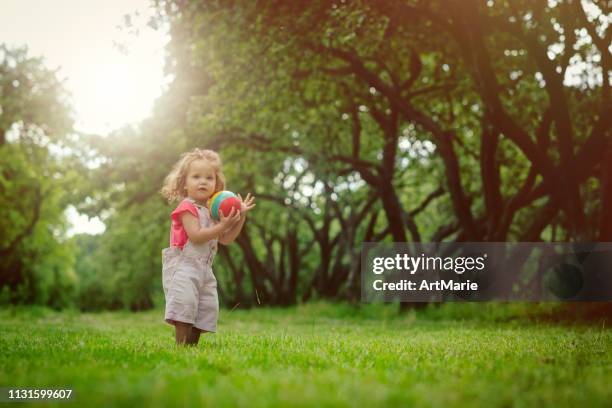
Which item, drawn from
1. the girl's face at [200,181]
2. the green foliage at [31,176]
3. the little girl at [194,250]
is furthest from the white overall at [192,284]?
the green foliage at [31,176]

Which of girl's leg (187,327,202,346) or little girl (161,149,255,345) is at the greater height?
little girl (161,149,255,345)

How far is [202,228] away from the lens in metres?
6.50

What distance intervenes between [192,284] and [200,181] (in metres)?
1.13

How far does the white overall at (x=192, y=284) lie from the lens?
6238mm

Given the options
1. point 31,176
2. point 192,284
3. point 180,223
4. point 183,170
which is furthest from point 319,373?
point 31,176

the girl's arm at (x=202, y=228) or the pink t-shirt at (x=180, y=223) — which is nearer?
the girl's arm at (x=202, y=228)

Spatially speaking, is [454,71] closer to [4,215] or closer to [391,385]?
[391,385]

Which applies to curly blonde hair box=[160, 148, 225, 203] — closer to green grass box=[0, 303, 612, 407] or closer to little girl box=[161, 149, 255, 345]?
little girl box=[161, 149, 255, 345]

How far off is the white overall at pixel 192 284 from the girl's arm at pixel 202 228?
0.47 feet

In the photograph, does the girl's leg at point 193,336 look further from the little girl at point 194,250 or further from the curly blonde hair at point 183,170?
the curly blonde hair at point 183,170

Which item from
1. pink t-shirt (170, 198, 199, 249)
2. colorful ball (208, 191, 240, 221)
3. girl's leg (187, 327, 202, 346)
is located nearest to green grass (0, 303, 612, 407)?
girl's leg (187, 327, 202, 346)

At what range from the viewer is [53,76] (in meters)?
29.8

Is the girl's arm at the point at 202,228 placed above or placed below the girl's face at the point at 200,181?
below

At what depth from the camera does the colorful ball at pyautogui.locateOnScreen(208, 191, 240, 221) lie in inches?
252
